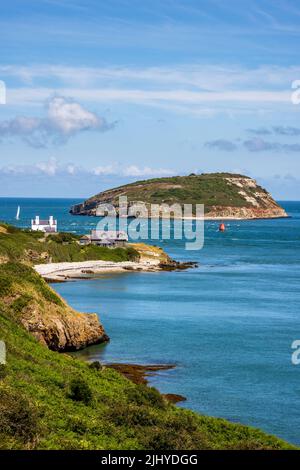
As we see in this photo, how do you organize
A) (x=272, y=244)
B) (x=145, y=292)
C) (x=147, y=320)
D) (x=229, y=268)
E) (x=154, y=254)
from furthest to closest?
1. (x=272, y=244)
2. (x=154, y=254)
3. (x=229, y=268)
4. (x=145, y=292)
5. (x=147, y=320)

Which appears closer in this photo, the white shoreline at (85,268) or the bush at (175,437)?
the bush at (175,437)

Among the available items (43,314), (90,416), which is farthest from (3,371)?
(43,314)

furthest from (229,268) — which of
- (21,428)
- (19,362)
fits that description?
(21,428)

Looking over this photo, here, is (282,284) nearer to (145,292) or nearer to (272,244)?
(145,292)

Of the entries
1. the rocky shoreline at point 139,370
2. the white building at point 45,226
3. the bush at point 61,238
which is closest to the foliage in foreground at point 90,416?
the rocky shoreline at point 139,370

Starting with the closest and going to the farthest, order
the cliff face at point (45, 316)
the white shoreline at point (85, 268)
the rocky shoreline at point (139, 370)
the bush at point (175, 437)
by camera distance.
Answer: the bush at point (175, 437)
the rocky shoreline at point (139, 370)
the cliff face at point (45, 316)
the white shoreline at point (85, 268)

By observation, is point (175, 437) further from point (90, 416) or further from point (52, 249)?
point (52, 249)

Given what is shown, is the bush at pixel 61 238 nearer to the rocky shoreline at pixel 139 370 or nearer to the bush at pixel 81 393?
the rocky shoreline at pixel 139 370
